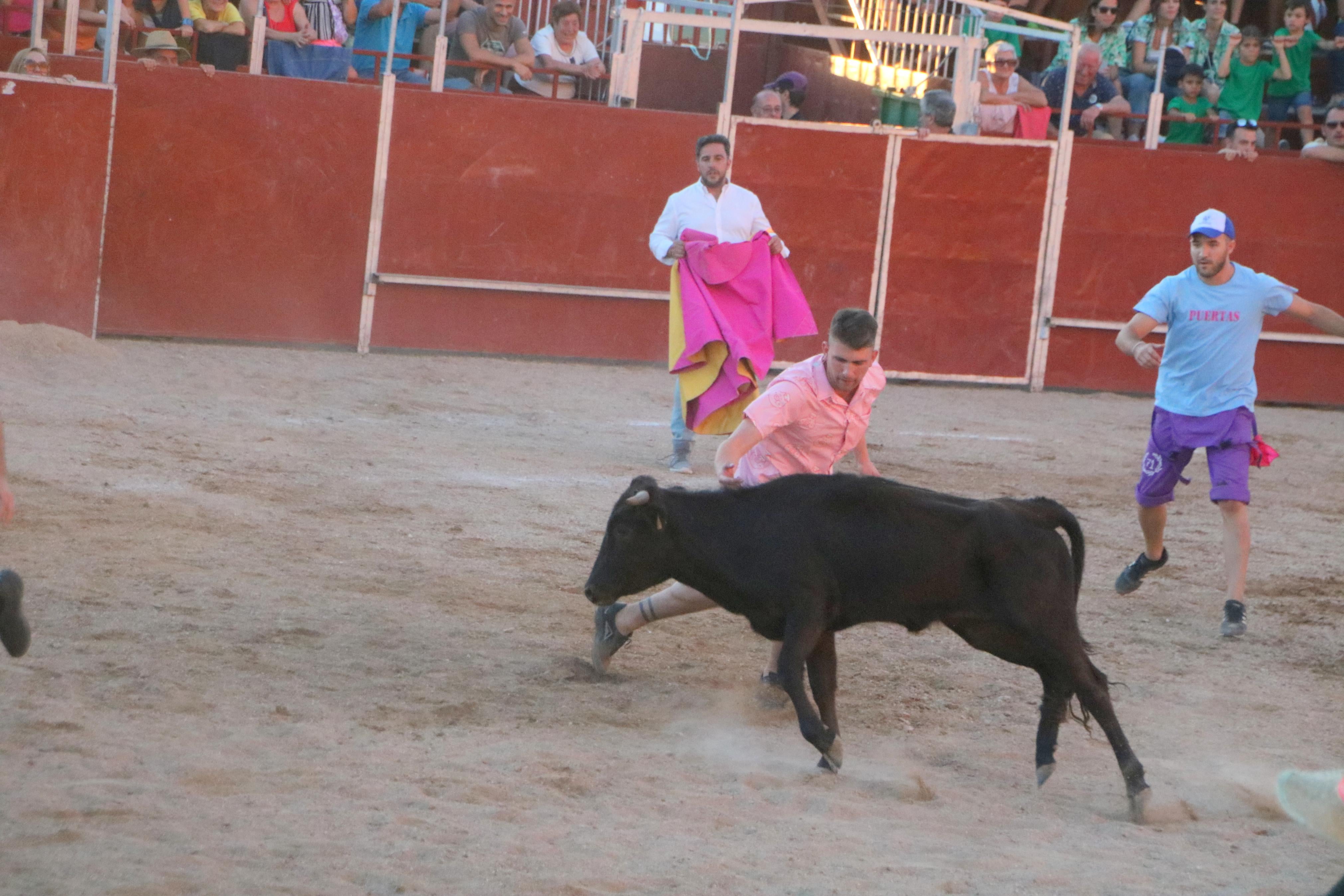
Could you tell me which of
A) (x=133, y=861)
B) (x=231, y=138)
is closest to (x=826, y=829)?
(x=133, y=861)

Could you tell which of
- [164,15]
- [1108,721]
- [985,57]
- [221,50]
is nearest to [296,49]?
[221,50]

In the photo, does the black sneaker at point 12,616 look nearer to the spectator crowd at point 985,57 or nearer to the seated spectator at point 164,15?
the spectator crowd at point 985,57

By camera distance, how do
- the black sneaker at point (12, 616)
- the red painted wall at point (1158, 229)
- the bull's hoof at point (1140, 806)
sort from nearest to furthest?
the black sneaker at point (12, 616) → the bull's hoof at point (1140, 806) → the red painted wall at point (1158, 229)

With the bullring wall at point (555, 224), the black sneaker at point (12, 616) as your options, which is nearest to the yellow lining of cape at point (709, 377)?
the bullring wall at point (555, 224)

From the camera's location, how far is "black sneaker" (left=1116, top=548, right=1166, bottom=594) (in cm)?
631

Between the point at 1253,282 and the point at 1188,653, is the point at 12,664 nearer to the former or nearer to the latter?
the point at 1188,653

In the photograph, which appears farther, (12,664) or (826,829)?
(12,664)

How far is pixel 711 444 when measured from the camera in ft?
31.1

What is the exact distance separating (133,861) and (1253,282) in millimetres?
4643

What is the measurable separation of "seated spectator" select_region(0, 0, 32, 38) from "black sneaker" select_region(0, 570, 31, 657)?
922 centimetres

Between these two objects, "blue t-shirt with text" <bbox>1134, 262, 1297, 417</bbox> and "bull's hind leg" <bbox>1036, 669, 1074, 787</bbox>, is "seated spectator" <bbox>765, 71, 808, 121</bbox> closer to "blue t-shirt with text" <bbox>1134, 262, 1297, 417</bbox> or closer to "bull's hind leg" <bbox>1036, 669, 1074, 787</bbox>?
"blue t-shirt with text" <bbox>1134, 262, 1297, 417</bbox>

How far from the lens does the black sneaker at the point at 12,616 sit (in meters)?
3.61

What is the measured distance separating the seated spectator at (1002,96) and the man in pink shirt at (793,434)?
7.99m

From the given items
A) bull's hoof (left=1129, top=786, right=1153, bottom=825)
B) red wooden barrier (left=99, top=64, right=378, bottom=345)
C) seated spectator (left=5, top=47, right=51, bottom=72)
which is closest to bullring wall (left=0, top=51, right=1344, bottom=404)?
red wooden barrier (left=99, top=64, right=378, bottom=345)
